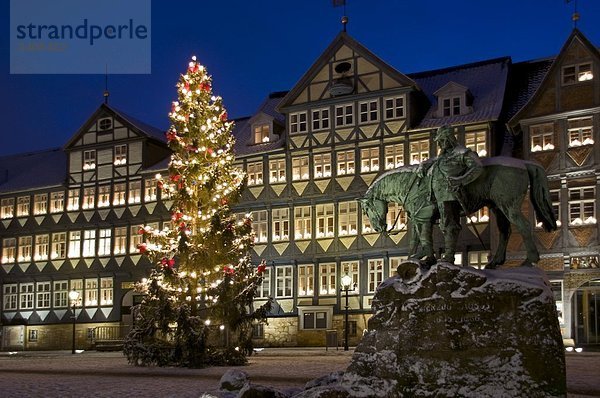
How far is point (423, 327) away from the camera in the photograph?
1218cm

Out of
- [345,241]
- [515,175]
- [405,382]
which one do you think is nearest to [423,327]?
[405,382]

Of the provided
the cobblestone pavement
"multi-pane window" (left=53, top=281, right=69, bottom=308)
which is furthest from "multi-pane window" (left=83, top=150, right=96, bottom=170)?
the cobblestone pavement

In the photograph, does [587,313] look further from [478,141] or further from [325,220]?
[325,220]

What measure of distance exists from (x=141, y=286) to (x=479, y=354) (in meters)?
17.6

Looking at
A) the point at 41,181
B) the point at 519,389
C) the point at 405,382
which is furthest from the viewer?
the point at 41,181

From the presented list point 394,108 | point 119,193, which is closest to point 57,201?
point 119,193

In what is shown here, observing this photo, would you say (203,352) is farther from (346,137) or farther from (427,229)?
(346,137)

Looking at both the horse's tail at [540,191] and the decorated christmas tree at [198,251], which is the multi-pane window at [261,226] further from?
the horse's tail at [540,191]

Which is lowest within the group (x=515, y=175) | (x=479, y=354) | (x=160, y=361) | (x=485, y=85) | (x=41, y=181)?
(x=160, y=361)

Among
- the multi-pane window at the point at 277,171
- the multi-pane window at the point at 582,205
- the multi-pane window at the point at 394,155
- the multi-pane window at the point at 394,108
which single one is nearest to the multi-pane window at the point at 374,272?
the multi-pane window at the point at 394,155

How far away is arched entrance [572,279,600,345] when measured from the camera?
34969mm

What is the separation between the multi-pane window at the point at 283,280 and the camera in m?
43.5

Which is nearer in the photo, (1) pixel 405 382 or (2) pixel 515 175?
(1) pixel 405 382

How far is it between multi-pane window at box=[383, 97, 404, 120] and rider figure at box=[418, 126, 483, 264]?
2745 centimetres
